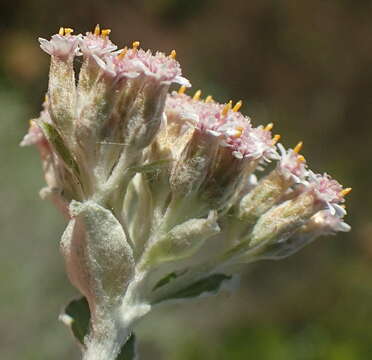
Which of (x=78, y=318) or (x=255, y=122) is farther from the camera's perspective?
(x=255, y=122)

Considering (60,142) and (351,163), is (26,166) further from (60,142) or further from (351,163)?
(60,142)

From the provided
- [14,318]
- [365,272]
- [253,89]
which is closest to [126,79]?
[14,318]

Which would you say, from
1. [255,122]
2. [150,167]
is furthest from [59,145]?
[255,122]

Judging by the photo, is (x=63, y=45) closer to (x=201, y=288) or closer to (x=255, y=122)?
(x=201, y=288)

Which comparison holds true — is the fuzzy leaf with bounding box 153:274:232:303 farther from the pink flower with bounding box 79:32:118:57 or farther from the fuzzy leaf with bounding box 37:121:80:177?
the pink flower with bounding box 79:32:118:57

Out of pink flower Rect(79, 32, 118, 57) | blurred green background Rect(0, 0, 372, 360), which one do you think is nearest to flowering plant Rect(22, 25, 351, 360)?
pink flower Rect(79, 32, 118, 57)
